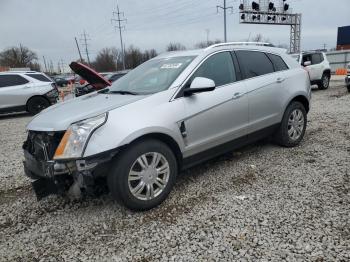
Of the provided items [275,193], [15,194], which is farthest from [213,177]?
[15,194]

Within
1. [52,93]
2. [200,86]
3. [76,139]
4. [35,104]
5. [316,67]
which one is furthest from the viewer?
[316,67]

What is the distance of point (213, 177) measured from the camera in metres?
4.14

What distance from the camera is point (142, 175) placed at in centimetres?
321

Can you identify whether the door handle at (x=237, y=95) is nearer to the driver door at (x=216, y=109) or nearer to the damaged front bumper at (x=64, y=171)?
the driver door at (x=216, y=109)

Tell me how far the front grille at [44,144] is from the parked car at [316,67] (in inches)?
494

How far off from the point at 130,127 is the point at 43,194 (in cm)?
116

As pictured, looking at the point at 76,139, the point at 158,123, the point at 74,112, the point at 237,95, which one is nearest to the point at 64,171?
the point at 76,139

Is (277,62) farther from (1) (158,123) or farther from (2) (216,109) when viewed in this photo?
(1) (158,123)

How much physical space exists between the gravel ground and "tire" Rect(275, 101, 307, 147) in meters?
0.50

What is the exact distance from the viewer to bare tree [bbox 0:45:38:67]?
8072 cm

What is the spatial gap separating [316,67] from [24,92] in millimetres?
12044

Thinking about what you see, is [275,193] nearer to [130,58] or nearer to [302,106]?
[302,106]

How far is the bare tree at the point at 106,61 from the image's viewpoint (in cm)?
7381

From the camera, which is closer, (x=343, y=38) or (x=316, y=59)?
(x=316, y=59)
